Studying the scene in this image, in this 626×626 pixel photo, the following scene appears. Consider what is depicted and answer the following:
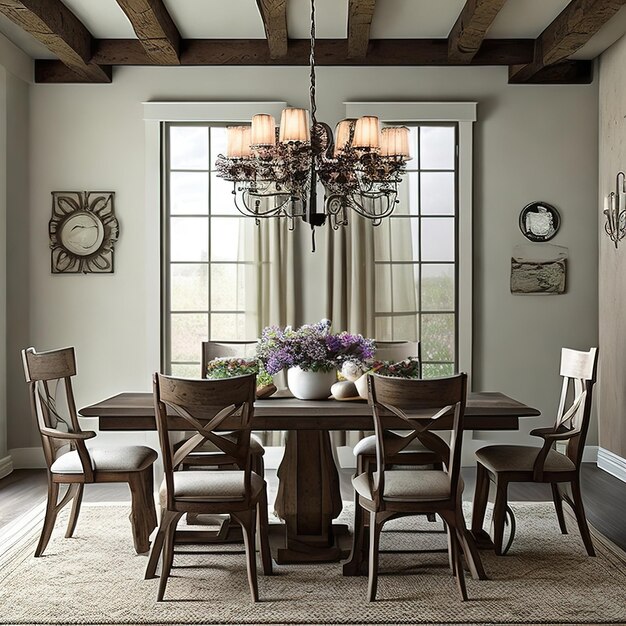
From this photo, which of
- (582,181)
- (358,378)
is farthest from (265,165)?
(582,181)

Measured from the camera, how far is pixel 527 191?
6.02m

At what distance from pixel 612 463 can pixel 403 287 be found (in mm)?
1930

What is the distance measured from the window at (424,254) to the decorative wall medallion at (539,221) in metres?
0.52

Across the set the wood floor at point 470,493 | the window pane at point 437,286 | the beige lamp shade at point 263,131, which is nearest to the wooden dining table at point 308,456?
the wood floor at point 470,493

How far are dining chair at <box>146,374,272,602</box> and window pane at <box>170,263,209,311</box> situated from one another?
2.74 meters

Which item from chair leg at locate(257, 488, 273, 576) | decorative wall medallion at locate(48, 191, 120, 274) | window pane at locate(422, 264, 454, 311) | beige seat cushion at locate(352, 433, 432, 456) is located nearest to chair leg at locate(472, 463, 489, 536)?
beige seat cushion at locate(352, 433, 432, 456)

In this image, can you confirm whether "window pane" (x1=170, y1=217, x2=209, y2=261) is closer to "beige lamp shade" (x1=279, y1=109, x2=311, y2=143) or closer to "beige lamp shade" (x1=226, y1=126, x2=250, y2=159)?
"beige lamp shade" (x1=226, y1=126, x2=250, y2=159)

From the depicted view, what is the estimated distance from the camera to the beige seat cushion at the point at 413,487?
3.27 m

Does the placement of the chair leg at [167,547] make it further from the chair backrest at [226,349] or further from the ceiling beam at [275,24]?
the ceiling beam at [275,24]

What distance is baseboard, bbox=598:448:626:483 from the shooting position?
18.1ft

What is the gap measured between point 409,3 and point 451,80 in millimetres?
1077

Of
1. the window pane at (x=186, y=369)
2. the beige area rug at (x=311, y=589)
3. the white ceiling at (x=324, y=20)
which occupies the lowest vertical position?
the beige area rug at (x=311, y=589)

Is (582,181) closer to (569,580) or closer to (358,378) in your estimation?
(358,378)

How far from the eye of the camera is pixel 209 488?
3.29 meters
